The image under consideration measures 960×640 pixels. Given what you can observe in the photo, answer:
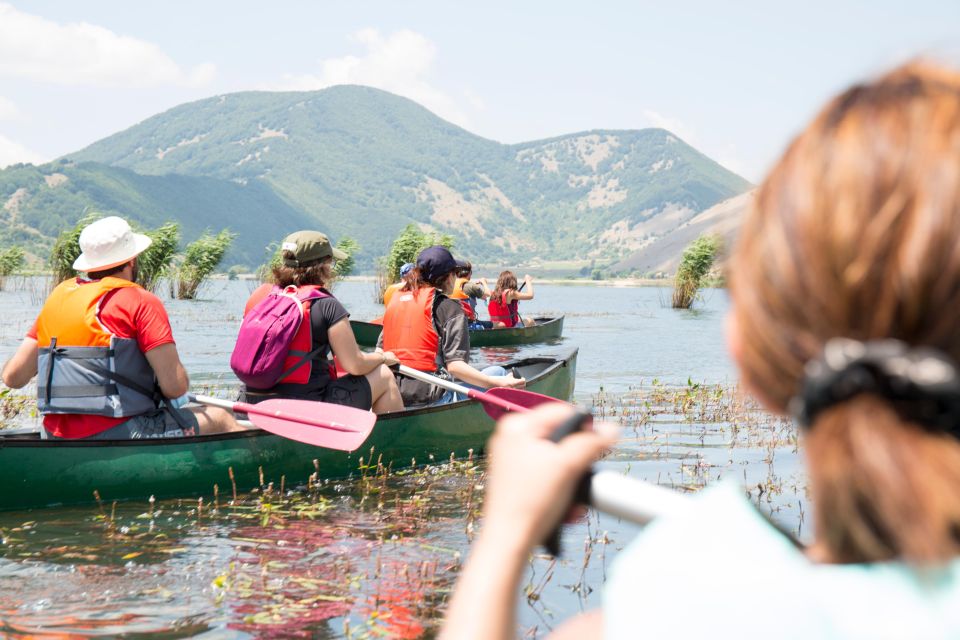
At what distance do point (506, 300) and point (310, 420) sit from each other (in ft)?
41.6

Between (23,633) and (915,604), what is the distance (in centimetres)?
407

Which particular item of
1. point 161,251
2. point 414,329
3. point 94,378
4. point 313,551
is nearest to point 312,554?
point 313,551

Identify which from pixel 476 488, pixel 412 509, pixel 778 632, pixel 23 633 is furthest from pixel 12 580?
pixel 778 632

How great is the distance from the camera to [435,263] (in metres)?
8.20

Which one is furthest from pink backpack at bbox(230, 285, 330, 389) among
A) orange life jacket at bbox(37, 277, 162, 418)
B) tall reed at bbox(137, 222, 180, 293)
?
tall reed at bbox(137, 222, 180, 293)

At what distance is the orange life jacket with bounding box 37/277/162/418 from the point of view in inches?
234

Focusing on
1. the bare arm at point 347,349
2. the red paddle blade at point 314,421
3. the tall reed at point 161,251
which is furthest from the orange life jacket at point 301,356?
the tall reed at point 161,251

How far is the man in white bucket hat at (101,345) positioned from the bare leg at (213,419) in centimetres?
57

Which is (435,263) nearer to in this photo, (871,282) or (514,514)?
(514,514)

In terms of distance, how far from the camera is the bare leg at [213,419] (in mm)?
6812

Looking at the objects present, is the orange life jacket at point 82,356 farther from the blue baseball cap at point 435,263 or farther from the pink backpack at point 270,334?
the blue baseball cap at point 435,263

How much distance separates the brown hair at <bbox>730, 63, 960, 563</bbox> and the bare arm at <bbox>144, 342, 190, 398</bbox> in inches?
210

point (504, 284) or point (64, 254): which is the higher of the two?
point (64, 254)

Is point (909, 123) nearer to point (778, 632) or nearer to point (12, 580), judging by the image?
point (778, 632)
